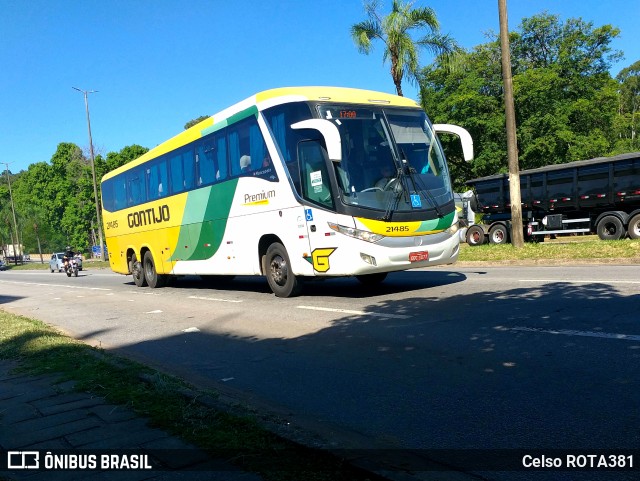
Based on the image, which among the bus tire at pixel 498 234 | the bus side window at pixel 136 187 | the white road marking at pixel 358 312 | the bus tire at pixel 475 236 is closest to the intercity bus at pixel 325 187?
the white road marking at pixel 358 312

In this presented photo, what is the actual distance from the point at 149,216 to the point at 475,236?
1570cm

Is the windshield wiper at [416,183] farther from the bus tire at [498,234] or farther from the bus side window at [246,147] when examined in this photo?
the bus tire at [498,234]

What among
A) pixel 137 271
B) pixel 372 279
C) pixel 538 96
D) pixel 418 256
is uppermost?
pixel 538 96

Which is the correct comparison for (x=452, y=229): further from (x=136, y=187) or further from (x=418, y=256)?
(x=136, y=187)

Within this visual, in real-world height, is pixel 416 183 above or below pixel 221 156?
below

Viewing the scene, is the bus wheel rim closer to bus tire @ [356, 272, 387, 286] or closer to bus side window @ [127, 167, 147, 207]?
bus tire @ [356, 272, 387, 286]

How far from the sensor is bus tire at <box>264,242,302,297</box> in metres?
11.4

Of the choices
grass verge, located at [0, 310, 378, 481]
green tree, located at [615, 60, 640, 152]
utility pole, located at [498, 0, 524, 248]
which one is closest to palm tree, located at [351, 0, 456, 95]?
utility pole, located at [498, 0, 524, 248]

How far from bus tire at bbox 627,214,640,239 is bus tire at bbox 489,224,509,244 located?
224 inches

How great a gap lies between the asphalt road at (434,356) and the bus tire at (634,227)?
985 centimetres

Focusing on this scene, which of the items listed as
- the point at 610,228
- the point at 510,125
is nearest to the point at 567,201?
the point at 610,228

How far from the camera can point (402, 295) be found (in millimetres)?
10602

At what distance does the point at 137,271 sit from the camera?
1931 centimetres

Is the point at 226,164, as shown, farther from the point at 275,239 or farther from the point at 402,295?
the point at 402,295
